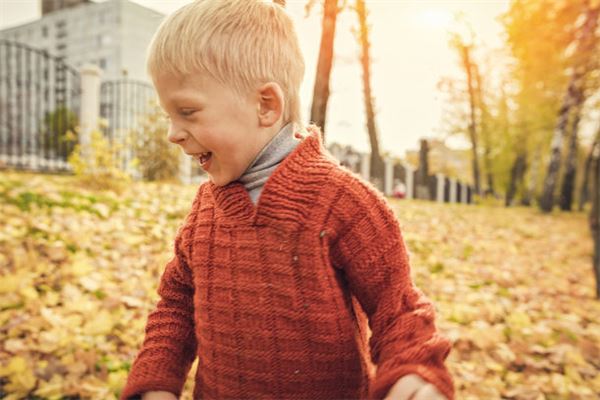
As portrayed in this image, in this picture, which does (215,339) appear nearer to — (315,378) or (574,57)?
(315,378)

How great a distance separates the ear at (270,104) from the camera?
3.78 ft

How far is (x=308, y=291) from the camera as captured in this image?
110 centimetres

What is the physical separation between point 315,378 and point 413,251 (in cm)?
456

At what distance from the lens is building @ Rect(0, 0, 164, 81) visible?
51.9 m

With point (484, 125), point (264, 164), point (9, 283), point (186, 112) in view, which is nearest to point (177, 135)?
point (186, 112)

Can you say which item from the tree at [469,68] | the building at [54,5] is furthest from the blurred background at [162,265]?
the building at [54,5]

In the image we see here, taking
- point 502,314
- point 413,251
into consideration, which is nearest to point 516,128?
point 413,251

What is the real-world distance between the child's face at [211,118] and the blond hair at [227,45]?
24 millimetres

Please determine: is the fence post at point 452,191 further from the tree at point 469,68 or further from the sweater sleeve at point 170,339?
the sweater sleeve at point 170,339

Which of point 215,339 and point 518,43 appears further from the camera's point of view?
point 518,43

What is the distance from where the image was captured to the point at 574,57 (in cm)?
1028

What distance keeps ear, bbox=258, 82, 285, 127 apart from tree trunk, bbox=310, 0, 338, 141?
1525 millimetres

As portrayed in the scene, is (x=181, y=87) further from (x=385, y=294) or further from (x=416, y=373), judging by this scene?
(x=416, y=373)

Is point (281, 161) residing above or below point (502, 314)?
above
